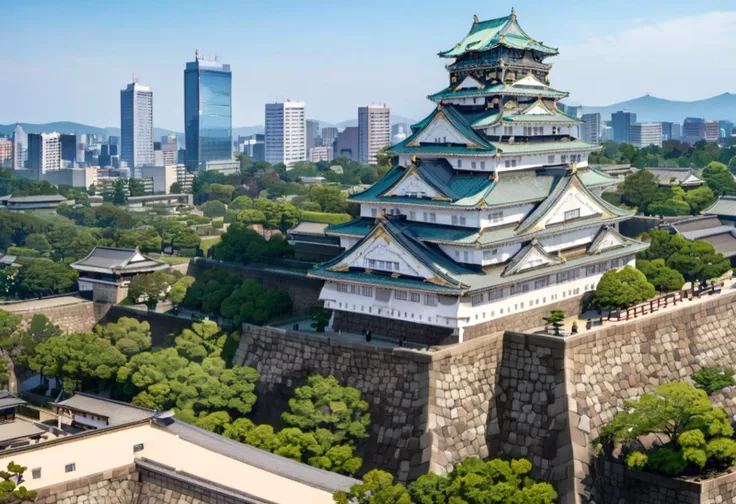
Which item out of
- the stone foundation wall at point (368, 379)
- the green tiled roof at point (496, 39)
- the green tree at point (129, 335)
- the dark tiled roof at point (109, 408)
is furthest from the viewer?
the green tree at point (129, 335)

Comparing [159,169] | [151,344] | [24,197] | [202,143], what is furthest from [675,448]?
[202,143]

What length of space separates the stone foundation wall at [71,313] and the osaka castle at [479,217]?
683 inches

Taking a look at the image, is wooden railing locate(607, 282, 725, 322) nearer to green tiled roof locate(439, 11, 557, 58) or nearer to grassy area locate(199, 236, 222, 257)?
green tiled roof locate(439, 11, 557, 58)

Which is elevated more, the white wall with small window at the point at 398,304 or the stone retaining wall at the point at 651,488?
the white wall with small window at the point at 398,304

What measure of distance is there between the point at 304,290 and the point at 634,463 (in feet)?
64.1

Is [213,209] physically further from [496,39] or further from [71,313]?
[496,39]

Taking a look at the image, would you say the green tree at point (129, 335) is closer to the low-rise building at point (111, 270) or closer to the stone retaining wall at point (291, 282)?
the low-rise building at point (111, 270)

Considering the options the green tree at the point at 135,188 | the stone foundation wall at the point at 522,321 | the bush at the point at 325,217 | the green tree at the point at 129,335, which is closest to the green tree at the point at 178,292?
the green tree at the point at 129,335

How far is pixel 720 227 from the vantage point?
53625mm

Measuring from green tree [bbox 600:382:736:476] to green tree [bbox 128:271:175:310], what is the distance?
2458 centimetres

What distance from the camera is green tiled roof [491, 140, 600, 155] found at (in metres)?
38.4

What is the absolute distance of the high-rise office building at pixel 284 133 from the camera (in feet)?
642

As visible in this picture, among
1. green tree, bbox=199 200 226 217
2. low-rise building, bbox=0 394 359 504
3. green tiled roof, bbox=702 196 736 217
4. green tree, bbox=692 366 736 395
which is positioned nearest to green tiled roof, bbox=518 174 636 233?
green tree, bbox=692 366 736 395

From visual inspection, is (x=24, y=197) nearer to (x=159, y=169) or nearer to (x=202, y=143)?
(x=159, y=169)
